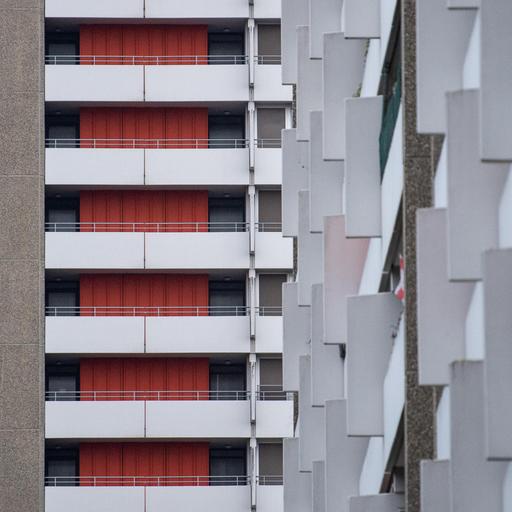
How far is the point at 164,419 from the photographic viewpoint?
159 feet

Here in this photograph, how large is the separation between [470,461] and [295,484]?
16.5 metres

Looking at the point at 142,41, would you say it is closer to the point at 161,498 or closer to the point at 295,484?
the point at 161,498

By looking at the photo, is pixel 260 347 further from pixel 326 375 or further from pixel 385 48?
pixel 385 48

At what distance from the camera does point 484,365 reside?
46.4 ft

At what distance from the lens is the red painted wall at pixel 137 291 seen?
49844mm

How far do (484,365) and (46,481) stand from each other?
117 feet

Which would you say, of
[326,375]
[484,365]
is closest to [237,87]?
[326,375]

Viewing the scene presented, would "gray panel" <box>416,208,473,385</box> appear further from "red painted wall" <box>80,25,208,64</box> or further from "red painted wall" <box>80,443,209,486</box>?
"red painted wall" <box>80,25,208,64</box>

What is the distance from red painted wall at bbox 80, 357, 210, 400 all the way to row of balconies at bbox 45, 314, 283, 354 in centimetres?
80

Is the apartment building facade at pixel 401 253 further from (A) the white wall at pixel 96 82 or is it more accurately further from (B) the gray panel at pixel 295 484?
Answer: (A) the white wall at pixel 96 82

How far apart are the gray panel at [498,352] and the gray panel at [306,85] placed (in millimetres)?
14253

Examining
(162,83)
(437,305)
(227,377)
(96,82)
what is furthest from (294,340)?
(96,82)

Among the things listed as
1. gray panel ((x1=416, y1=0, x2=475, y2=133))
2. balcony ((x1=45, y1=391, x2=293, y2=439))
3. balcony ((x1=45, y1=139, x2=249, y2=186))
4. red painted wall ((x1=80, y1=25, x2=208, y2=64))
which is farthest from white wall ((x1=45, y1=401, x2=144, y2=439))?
gray panel ((x1=416, y1=0, x2=475, y2=133))

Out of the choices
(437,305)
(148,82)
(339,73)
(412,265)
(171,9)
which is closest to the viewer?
(437,305)
